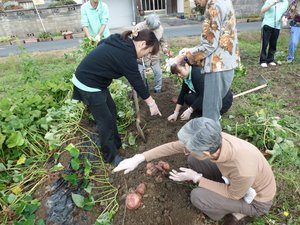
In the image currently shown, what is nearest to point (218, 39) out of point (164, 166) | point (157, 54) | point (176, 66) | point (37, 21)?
point (176, 66)

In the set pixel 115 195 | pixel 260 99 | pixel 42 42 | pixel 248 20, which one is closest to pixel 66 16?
pixel 42 42

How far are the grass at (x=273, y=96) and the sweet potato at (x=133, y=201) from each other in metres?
0.93

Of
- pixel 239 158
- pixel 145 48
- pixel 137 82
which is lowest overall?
pixel 239 158

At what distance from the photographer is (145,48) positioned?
2.21 m

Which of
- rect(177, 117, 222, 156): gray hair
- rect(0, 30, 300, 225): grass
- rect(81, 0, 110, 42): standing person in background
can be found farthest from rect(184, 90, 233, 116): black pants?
rect(81, 0, 110, 42): standing person in background

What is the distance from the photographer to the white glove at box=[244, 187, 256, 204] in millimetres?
1793

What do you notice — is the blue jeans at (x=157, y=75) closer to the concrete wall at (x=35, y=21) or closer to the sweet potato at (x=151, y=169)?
the sweet potato at (x=151, y=169)

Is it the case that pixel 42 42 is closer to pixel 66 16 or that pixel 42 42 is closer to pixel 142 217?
pixel 66 16

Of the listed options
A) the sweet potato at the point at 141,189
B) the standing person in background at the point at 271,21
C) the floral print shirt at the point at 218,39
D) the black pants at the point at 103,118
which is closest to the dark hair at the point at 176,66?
the floral print shirt at the point at 218,39

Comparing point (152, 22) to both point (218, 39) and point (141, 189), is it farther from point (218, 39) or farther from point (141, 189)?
point (141, 189)

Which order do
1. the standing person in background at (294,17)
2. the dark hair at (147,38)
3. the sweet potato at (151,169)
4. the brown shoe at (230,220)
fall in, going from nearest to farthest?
1. the brown shoe at (230,220)
2. the dark hair at (147,38)
3. the sweet potato at (151,169)
4. the standing person in background at (294,17)

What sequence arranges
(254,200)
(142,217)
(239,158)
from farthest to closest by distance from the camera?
(142,217), (254,200), (239,158)

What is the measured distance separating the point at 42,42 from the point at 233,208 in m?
12.3

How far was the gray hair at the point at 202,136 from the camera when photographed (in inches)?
58.6
